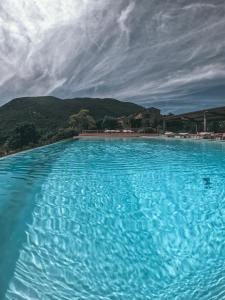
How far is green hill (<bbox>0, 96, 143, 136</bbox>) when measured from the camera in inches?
2001

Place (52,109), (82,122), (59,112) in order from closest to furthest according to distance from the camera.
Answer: (82,122)
(59,112)
(52,109)

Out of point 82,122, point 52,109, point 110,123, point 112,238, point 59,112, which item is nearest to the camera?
point 112,238

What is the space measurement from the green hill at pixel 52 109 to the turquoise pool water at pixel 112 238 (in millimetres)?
42227

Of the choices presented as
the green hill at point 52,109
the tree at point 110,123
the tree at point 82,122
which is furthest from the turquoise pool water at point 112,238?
the green hill at point 52,109

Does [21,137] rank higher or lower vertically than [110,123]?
lower

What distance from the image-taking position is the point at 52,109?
6138 cm

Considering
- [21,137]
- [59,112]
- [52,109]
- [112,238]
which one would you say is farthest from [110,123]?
[112,238]

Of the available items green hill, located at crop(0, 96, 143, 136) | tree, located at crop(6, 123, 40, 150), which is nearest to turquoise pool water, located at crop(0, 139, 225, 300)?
tree, located at crop(6, 123, 40, 150)

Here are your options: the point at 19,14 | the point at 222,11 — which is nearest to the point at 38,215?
the point at 19,14

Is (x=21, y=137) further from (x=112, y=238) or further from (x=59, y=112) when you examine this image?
(x=59, y=112)

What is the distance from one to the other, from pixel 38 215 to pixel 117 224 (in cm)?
129

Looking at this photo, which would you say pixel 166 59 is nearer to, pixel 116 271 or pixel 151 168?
pixel 151 168

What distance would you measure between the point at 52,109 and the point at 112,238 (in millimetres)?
60359

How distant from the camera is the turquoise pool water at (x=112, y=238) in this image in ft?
8.16
